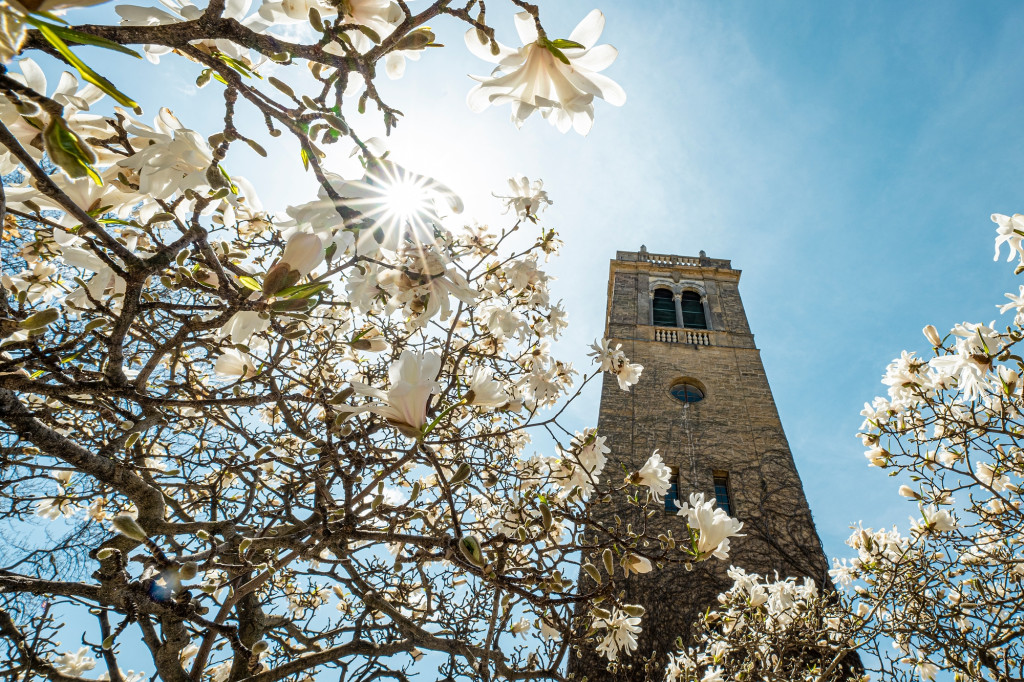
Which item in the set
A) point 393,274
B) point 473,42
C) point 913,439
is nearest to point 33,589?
point 393,274

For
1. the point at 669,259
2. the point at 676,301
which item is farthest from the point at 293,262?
the point at 669,259

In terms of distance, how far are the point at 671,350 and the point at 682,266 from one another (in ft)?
14.2

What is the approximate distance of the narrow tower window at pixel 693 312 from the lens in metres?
14.4

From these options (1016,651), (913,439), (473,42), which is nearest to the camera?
(473,42)

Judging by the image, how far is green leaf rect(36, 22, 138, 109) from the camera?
714 millimetres

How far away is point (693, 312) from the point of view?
15.0 meters

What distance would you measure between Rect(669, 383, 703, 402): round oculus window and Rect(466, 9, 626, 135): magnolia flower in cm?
1094

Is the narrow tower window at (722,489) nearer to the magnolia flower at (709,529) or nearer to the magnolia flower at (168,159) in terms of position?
the magnolia flower at (709,529)

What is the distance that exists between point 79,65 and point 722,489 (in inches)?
413

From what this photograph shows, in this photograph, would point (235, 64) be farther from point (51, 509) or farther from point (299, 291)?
point (51, 509)

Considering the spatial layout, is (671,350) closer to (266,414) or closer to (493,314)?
(266,414)

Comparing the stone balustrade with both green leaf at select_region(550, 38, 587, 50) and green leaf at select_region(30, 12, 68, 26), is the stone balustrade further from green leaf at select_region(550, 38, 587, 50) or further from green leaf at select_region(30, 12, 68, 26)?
green leaf at select_region(30, 12, 68, 26)

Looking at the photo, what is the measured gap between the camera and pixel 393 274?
60.1 inches

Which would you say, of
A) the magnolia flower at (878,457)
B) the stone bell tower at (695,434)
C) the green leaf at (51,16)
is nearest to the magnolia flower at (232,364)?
the green leaf at (51,16)
